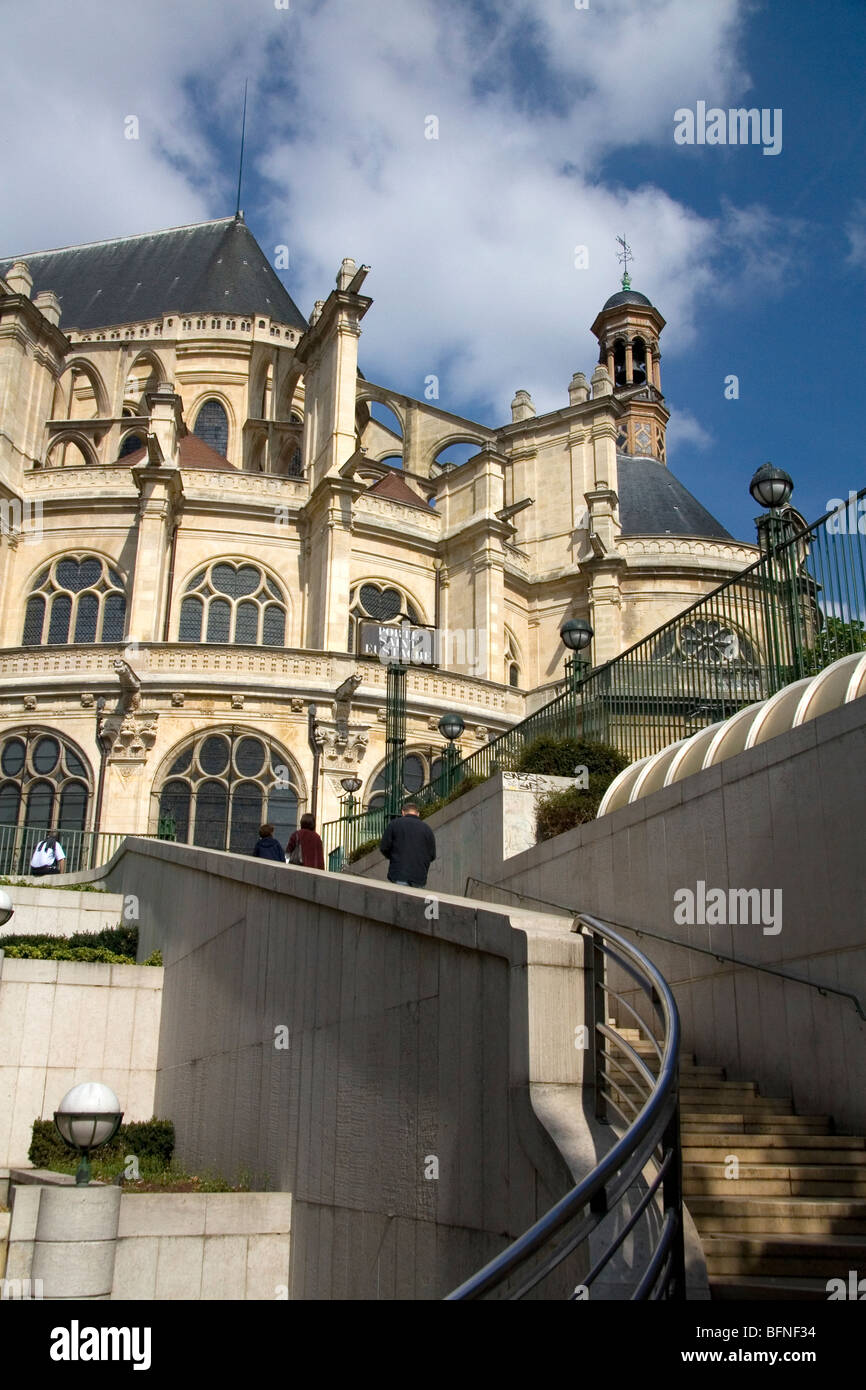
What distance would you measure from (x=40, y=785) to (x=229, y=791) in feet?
13.4

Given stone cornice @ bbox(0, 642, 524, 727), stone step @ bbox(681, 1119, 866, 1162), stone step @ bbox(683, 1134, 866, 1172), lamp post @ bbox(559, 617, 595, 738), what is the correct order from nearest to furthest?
stone step @ bbox(683, 1134, 866, 1172) → stone step @ bbox(681, 1119, 866, 1162) → lamp post @ bbox(559, 617, 595, 738) → stone cornice @ bbox(0, 642, 524, 727)

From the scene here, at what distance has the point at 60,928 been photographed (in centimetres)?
1745

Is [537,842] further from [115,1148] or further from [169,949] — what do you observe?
[115,1148]

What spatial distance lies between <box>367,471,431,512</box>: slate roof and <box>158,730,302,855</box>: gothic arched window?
12.8 metres

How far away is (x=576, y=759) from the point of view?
13680 mm

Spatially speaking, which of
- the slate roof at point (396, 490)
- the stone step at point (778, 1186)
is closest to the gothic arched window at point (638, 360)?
the slate roof at point (396, 490)

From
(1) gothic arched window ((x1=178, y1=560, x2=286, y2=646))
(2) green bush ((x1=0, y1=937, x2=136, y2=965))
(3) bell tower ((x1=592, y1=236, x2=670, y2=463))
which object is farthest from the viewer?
(3) bell tower ((x1=592, y1=236, x2=670, y2=463))

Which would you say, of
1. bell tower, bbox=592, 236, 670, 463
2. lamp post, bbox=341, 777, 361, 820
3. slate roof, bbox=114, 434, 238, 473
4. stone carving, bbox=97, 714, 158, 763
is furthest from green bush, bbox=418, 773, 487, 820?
bell tower, bbox=592, 236, 670, 463

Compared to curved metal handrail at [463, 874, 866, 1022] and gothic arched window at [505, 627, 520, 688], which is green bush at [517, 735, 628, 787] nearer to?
curved metal handrail at [463, 874, 866, 1022]

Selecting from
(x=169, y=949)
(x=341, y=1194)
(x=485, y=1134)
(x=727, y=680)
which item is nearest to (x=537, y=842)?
(x=727, y=680)

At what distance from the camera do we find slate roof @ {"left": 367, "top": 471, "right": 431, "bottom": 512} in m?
37.8

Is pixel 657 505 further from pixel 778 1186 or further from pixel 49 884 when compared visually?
pixel 778 1186
